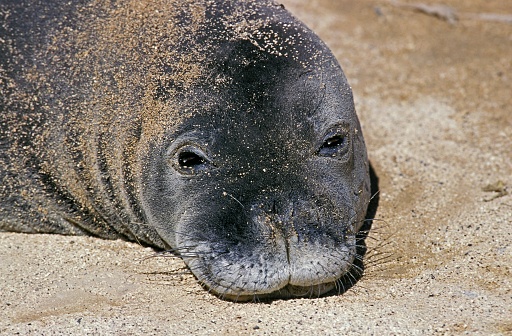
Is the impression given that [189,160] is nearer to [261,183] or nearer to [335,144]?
[261,183]

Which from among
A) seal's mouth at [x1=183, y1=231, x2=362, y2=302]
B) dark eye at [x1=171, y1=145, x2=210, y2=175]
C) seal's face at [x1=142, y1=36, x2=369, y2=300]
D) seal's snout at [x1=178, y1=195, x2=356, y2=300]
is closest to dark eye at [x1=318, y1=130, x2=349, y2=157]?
seal's face at [x1=142, y1=36, x2=369, y2=300]

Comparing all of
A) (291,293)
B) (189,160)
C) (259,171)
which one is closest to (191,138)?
(189,160)

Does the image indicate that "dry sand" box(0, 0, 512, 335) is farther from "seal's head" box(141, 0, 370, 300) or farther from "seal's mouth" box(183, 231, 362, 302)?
"seal's head" box(141, 0, 370, 300)

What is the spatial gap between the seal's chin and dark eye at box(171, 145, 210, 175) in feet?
2.55

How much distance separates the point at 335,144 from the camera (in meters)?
4.93

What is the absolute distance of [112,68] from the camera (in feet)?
17.3

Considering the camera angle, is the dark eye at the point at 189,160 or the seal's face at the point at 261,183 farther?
the dark eye at the point at 189,160

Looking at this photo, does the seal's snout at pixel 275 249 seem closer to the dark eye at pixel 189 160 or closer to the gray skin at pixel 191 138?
the gray skin at pixel 191 138

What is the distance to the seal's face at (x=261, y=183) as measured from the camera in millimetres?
4477

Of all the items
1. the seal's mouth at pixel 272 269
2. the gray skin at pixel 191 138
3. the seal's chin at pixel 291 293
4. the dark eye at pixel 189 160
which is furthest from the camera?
the dark eye at pixel 189 160

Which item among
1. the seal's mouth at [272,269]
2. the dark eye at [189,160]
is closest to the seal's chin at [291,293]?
the seal's mouth at [272,269]

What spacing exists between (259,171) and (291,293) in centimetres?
75

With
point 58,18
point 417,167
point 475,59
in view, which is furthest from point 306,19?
point 58,18

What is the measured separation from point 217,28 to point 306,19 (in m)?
4.76
